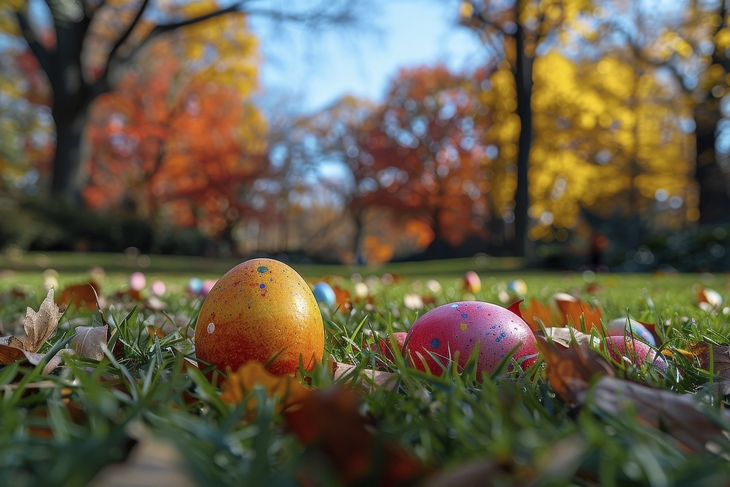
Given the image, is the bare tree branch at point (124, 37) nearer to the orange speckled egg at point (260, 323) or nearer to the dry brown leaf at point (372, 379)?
the orange speckled egg at point (260, 323)

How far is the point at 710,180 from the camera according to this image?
1680cm

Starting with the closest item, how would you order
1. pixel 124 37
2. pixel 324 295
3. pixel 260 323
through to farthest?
pixel 260 323, pixel 324 295, pixel 124 37

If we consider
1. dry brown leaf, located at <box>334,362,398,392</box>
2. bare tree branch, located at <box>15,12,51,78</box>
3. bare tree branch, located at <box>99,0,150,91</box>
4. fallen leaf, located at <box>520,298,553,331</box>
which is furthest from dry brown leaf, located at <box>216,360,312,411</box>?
bare tree branch, located at <box>15,12,51,78</box>

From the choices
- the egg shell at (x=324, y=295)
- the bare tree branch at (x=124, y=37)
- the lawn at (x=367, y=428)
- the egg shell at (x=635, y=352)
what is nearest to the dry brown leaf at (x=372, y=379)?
the lawn at (x=367, y=428)

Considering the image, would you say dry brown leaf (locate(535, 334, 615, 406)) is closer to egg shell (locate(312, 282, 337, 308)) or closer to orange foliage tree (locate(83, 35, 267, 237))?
egg shell (locate(312, 282, 337, 308))

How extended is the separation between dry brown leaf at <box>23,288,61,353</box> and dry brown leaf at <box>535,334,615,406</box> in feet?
3.95

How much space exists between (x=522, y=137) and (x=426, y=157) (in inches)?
467


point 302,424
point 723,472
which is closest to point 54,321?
point 302,424

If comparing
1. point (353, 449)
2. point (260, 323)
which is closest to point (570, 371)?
point (353, 449)

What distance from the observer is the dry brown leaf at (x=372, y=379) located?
114cm

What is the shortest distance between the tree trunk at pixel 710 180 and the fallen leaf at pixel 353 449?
19.0 m

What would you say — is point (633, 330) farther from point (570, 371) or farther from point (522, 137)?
point (522, 137)

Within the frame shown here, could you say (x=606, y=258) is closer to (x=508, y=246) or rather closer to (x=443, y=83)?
(x=443, y=83)

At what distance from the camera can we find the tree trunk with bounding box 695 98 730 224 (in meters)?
16.6
